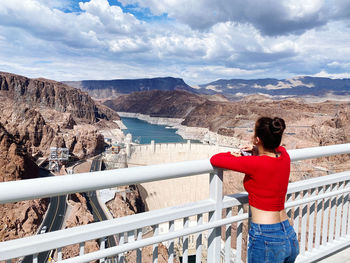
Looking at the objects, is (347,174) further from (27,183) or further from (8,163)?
(8,163)

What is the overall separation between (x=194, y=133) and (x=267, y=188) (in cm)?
10434

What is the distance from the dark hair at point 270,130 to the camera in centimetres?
177

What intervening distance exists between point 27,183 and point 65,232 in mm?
312

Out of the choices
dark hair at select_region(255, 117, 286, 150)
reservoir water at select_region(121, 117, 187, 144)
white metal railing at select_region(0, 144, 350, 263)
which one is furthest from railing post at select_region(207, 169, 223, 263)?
reservoir water at select_region(121, 117, 187, 144)

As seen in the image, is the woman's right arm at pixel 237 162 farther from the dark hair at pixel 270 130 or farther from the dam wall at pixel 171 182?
the dam wall at pixel 171 182

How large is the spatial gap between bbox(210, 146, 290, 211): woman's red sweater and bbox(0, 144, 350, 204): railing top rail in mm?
198

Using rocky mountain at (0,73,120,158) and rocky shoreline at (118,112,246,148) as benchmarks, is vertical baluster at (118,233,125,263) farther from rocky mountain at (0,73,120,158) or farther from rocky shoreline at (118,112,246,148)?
rocky mountain at (0,73,120,158)

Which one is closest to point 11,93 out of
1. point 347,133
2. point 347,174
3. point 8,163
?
point 8,163

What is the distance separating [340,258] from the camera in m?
3.14

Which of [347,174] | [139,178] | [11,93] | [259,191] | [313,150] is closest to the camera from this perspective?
[139,178]

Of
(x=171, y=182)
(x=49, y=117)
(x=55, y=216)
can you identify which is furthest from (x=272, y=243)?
(x=49, y=117)

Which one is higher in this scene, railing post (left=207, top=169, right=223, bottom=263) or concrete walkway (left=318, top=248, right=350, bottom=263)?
railing post (left=207, top=169, right=223, bottom=263)

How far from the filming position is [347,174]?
301cm

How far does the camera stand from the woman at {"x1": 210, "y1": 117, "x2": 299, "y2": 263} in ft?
5.93
